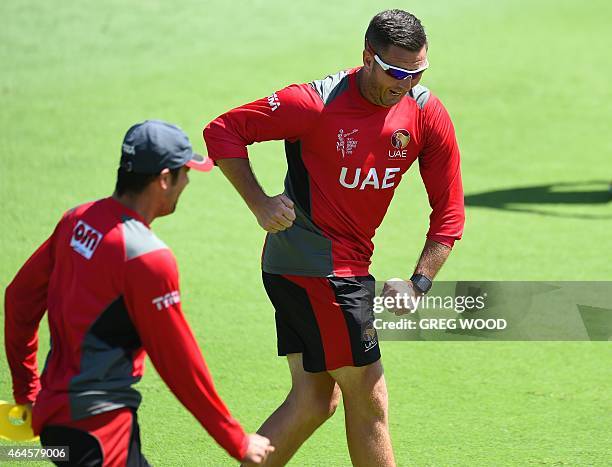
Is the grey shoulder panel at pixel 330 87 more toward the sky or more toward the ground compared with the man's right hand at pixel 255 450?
more toward the sky

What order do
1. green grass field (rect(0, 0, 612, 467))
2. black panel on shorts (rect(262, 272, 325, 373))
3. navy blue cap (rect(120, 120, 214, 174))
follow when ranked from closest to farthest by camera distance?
1. navy blue cap (rect(120, 120, 214, 174))
2. black panel on shorts (rect(262, 272, 325, 373))
3. green grass field (rect(0, 0, 612, 467))

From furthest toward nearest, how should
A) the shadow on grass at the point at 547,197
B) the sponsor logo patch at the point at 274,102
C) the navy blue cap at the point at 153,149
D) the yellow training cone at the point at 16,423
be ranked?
the shadow on grass at the point at 547,197
the sponsor logo patch at the point at 274,102
the yellow training cone at the point at 16,423
the navy blue cap at the point at 153,149

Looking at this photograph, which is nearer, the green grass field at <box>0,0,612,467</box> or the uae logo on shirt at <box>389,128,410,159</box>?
the uae logo on shirt at <box>389,128,410,159</box>

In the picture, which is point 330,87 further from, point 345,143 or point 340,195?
point 340,195

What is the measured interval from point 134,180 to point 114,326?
49 centimetres

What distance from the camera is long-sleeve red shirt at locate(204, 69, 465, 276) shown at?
4.72 meters

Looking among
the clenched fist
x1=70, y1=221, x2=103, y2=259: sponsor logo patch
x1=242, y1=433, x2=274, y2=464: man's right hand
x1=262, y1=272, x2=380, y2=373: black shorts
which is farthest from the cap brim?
the clenched fist

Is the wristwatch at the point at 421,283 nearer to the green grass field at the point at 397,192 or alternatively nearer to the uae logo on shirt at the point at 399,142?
the uae logo on shirt at the point at 399,142

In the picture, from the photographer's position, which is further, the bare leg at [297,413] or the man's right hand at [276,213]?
the bare leg at [297,413]

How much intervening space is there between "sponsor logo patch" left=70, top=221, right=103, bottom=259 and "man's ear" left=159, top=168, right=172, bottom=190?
266 millimetres

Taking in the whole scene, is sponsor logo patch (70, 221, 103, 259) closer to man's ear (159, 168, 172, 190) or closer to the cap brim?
man's ear (159, 168, 172, 190)

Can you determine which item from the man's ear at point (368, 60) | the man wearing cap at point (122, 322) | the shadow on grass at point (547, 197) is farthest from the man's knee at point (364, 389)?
the shadow on grass at point (547, 197)

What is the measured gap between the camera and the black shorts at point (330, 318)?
4.73 metres

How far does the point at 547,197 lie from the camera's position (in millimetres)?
10531
